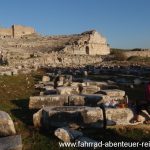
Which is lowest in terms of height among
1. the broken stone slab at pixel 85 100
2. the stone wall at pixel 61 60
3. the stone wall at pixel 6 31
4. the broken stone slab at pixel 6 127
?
the broken stone slab at pixel 6 127

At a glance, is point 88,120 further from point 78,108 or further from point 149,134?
point 149,134

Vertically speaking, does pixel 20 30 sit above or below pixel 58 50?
above

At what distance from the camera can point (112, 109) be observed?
1016 centimetres

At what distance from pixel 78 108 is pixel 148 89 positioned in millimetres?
1962

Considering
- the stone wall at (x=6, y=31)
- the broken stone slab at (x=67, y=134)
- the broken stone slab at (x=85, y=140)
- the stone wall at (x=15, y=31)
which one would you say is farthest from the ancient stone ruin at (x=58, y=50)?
the broken stone slab at (x=85, y=140)

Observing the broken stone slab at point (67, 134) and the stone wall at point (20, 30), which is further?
the stone wall at point (20, 30)

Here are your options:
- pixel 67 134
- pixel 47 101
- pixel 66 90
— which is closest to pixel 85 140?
pixel 67 134

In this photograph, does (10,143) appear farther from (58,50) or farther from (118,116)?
(58,50)

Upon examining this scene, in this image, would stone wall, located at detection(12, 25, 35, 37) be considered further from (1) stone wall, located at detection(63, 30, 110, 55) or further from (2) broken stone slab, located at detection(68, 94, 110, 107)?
(2) broken stone slab, located at detection(68, 94, 110, 107)

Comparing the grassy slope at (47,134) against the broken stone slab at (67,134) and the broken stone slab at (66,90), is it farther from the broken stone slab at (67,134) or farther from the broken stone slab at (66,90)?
the broken stone slab at (66,90)

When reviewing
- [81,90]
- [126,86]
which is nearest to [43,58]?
[126,86]

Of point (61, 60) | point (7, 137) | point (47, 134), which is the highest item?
point (61, 60)

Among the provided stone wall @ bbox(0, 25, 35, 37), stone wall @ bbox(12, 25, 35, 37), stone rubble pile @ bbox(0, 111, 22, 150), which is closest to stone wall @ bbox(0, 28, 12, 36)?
stone wall @ bbox(0, 25, 35, 37)

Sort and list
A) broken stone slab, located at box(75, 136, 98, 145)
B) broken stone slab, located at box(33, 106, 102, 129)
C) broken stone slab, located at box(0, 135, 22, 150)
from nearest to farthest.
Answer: broken stone slab, located at box(0, 135, 22, 150) < broken stone slab, located at box(75, 136, 98, 145) < broken stone slab, located at box(33, 106, 102, 129)
